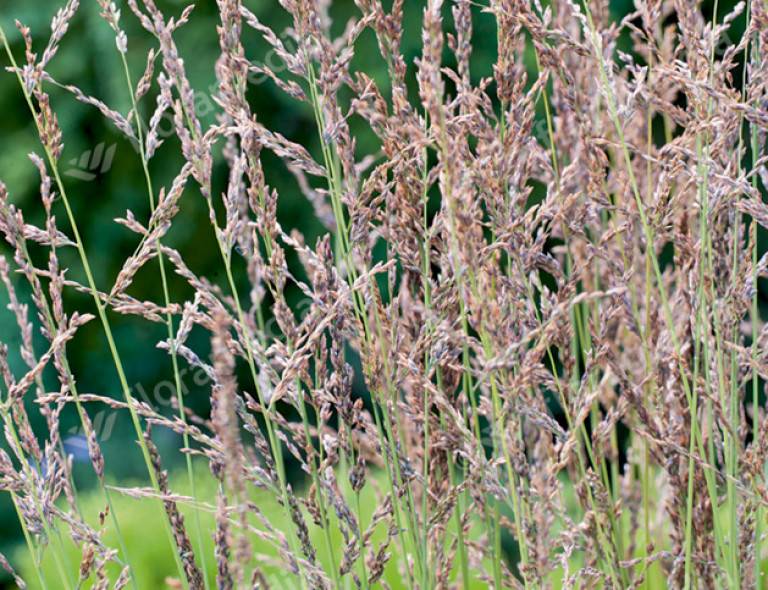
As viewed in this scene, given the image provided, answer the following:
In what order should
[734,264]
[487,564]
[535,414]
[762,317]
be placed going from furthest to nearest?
[762,317]
[487,564]
[734,264]
[535,414]

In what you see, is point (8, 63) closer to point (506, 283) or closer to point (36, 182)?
point (36, 182)

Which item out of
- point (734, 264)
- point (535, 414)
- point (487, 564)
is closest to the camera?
point (535, 414)

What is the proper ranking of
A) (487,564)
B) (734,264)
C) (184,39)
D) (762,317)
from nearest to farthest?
(734,264)
(487,564)
(184,39)
(762,317)

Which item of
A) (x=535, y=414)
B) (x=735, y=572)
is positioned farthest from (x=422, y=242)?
(x=735, y=572)

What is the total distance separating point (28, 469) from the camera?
136 cm

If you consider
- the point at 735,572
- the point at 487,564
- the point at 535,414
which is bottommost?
the point at 487,564

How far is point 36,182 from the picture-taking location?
3.50 meters

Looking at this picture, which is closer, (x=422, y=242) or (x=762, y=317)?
(x=422, y=242)

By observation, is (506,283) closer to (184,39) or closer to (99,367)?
(184,39)

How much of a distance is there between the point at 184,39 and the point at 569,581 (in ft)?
8.13

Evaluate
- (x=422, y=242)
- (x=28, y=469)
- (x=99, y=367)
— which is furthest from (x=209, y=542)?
(x=422, y=242)

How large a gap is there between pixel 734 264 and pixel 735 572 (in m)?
0.38

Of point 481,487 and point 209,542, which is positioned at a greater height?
point 481,487

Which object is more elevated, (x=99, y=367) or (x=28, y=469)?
(x=28, y=469)
